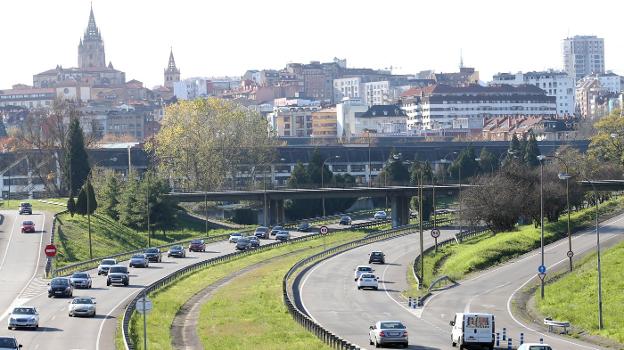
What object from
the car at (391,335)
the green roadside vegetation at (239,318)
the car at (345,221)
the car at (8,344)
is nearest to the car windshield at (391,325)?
the car at (391,335)

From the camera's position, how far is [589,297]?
74312mm

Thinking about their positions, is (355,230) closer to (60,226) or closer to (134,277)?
(60,226)

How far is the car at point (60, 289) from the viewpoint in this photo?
7581 centimetres

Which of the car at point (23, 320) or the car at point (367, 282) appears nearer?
the car at point (23, 320)

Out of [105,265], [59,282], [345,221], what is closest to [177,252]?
[105,265]

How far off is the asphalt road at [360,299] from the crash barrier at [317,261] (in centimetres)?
91

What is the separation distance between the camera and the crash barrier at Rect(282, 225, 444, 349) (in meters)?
54.5

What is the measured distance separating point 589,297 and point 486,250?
27.0 m

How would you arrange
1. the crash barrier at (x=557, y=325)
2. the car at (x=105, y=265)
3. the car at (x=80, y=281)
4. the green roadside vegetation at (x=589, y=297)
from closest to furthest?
the crash barrier at (x=557, y=325) → the green roadside vegetation at (x=589, y=297) → the car at (x=80, y=281) → the car at (x=105, y=265)

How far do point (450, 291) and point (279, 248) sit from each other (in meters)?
40.3

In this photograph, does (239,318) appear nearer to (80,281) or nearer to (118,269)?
(80,281)

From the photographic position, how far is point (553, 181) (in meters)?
119

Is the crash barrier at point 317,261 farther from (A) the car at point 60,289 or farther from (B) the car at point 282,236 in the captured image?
(A) the car at point 60,289

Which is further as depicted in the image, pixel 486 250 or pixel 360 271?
pixel 486 250
